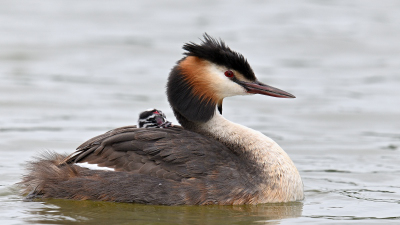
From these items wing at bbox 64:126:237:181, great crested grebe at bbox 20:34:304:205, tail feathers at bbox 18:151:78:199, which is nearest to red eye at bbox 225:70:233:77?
great crested grebe at bbox 20:34:304:205

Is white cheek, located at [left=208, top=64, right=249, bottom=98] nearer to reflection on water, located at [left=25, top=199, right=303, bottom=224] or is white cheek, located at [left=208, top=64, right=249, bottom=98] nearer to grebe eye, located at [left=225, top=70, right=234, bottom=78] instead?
grebe eye, located at [left=225, top=70, right=234, bottom=78]

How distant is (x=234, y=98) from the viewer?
15.2m

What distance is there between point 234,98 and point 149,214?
8.04 metres

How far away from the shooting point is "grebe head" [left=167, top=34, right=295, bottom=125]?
795 centimetres

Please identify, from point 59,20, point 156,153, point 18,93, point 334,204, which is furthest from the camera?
point 59,20

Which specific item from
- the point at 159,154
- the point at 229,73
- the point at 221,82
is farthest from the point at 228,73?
the point at 159,154

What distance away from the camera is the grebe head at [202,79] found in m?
7.95

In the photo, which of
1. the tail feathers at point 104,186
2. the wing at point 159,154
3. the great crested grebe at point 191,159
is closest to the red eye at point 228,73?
the great crested grebe at point 191,159

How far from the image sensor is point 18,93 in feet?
47.5

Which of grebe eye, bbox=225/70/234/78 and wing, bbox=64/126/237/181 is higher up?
grebe eye, bbox=225/70/234/78

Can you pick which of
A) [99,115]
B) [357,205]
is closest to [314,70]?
[99,115]

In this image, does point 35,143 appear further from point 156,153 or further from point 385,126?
point 385,126

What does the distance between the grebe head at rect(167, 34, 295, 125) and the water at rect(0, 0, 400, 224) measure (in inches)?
42.6

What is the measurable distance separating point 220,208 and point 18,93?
7.91 m
